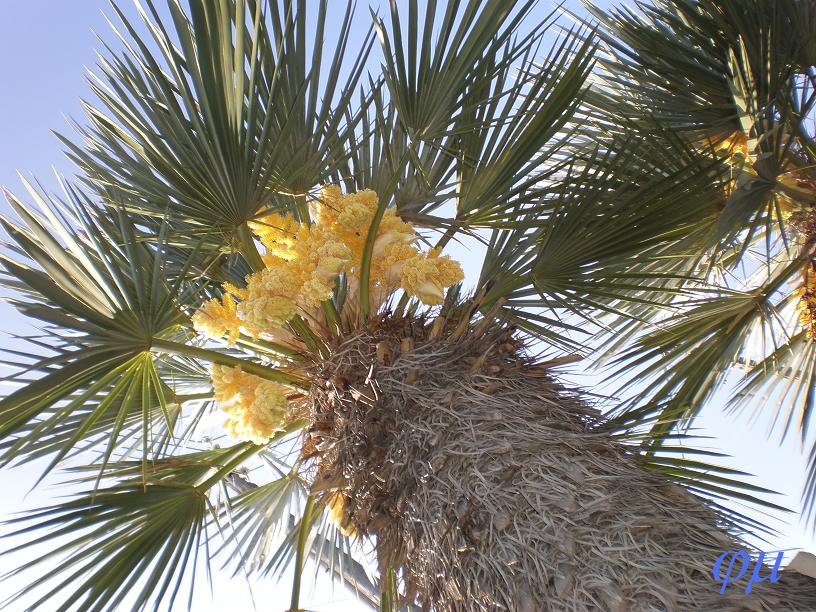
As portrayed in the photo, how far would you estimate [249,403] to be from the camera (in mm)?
2535

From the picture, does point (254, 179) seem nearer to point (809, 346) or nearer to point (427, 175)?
point (427, 175)

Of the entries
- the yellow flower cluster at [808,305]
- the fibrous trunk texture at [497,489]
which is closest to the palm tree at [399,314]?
the fibrous trunk texture at [497,489]

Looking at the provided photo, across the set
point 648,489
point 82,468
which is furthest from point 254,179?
point 648,489

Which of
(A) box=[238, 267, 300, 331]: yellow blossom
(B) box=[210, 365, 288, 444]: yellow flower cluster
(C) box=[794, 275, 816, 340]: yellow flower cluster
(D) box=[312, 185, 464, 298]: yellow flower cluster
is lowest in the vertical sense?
(B) box=[210, 365, 288, 444]: yellow flower cluster

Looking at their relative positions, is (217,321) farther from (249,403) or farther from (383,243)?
(383,243)

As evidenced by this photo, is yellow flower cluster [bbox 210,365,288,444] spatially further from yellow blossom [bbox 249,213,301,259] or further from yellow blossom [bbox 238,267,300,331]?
yellow blossom [bbox 249,213,301,259]

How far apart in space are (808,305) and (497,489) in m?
2.90

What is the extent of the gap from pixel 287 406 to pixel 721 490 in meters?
1.47

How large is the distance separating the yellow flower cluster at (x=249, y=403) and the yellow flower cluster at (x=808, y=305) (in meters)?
3.02

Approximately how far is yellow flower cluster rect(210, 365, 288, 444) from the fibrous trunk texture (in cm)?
14

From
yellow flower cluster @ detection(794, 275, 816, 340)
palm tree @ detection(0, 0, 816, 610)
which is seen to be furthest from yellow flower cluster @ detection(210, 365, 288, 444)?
yellow flower cluster @ detection(794, 275, 816, 340)

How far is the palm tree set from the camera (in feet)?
6.46

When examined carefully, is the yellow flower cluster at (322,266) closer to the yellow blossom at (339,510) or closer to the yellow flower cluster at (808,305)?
the yellow blossom at (339,510)

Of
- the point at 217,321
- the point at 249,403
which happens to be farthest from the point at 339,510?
the point at 217,321
